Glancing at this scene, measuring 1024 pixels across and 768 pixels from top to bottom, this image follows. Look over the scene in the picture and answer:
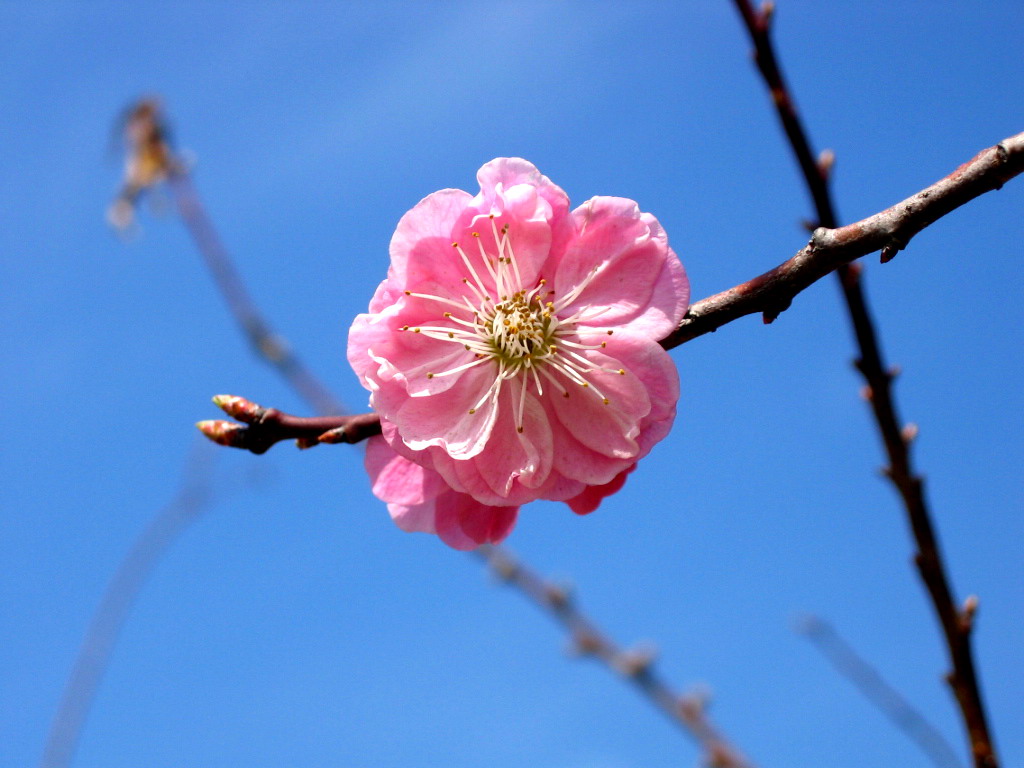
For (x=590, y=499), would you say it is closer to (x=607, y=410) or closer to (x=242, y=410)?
(x=607, y=410)

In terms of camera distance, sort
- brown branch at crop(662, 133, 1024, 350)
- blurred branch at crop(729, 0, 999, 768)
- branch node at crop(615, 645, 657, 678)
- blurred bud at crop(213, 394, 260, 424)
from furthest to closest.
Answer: branch node at crop(615, 645, 657, 678)
blurred branch at crop(729, 0, 999, 768)
blurred bud at crop(213, 394, 260, 424)
brown branch at crop(662, 133, 1024, 350)

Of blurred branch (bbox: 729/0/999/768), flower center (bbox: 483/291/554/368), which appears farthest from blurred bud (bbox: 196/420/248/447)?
blurred branch (bbox: 729/0/999/768)

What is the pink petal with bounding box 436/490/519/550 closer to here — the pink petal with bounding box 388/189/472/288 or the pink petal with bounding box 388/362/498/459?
the pink petal with bounding box 388/362/498/459

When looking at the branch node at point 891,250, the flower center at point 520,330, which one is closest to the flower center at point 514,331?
the flower center at point 520,330

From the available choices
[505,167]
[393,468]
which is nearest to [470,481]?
[393,468]

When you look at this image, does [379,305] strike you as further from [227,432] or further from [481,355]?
[227,432]

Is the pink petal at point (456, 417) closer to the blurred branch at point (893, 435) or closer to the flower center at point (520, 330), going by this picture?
the flower center at point (520, 330)
